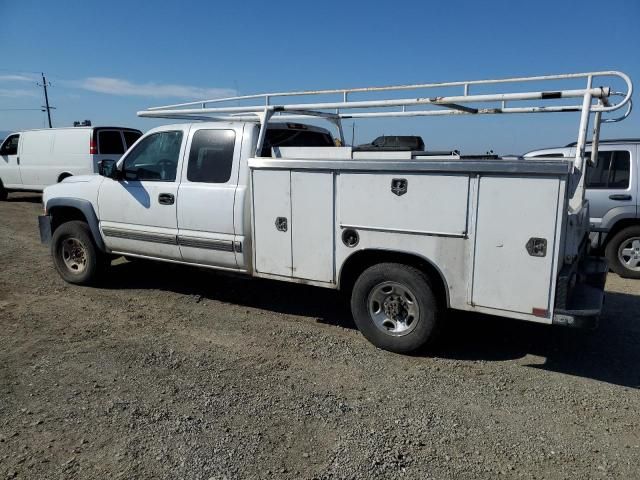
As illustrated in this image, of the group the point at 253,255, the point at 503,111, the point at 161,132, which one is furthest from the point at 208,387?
the point at 503,111

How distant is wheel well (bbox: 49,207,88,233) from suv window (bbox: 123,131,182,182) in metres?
1.12

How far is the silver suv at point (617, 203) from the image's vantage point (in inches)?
290

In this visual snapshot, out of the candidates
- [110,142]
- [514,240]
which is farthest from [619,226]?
[110,142]

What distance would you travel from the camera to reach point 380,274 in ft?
14.7

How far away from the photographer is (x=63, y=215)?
674cm

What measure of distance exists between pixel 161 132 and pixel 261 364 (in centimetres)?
298

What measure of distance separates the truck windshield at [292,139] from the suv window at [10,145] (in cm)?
1295

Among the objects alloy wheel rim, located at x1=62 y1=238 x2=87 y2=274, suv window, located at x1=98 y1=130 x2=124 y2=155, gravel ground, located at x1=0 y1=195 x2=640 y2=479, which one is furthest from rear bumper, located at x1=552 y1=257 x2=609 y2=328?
suv window, located at x1=98 y1=130 x2=124 y2=155

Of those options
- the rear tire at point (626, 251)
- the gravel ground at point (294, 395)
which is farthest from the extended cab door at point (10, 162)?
the rear tire at point (626, 251)

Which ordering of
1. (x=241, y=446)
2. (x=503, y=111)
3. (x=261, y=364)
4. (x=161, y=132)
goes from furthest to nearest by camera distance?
(x=161, y=132) < (x=503, y=111) < (x=261, y=364) < (x=241, y=446)

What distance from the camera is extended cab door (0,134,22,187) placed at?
603 inches

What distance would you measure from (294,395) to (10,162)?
15190 millimetres

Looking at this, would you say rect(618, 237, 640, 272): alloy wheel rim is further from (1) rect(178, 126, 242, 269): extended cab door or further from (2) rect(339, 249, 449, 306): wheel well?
(1) rect(178, 126, 242, 269): extended cab door

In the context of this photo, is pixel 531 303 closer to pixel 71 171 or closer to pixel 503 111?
pixel 503 111
